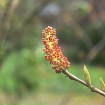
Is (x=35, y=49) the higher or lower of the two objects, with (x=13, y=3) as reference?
lower

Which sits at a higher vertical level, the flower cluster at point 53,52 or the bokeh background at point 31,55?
the flower cluster at point 53,52

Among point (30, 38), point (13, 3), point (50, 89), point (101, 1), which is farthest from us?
point (101, 1)

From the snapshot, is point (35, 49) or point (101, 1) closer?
point (35, 49)

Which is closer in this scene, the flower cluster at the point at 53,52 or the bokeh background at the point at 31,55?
the flower cluster at the point at 53,52

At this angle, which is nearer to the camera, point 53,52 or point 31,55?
point 53,52

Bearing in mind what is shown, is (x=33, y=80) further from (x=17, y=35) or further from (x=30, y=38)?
(x=17, y=35)

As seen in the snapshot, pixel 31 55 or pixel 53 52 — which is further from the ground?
pixel 53 52

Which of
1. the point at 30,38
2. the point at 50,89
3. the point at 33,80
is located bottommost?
the point at 50,89

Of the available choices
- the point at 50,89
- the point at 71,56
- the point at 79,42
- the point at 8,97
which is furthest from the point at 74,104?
the point at 79,42
